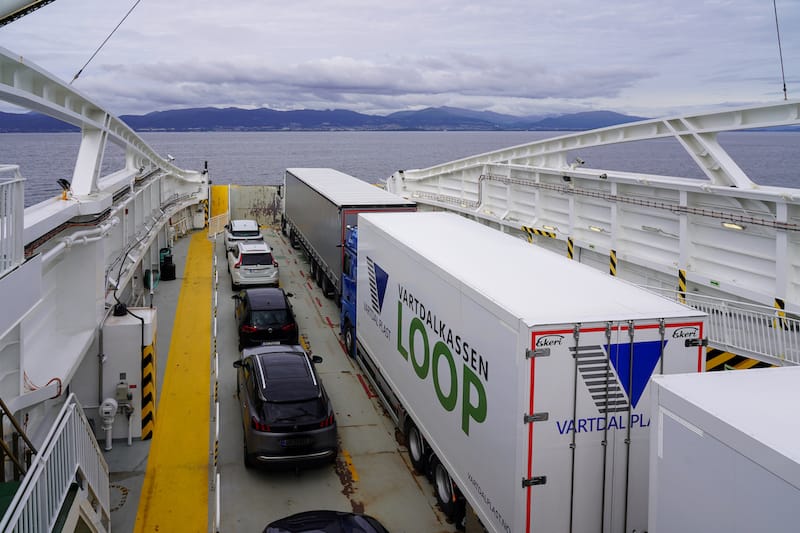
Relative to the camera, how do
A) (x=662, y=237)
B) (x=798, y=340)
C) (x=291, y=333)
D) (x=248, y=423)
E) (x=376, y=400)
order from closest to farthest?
(x=798, y=340), (x=248, y=423), (x=662, y=237), (x=376, y=400), (x=291, y=333)

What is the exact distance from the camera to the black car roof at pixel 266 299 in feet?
50.9

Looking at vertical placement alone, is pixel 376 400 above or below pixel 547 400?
below

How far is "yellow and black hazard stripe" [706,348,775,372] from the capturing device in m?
9.44

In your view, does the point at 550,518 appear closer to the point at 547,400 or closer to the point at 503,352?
the point at 547,400

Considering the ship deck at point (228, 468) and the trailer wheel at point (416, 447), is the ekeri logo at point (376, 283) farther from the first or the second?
the trailer wheel at point (416, 447)

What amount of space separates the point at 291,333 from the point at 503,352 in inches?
368

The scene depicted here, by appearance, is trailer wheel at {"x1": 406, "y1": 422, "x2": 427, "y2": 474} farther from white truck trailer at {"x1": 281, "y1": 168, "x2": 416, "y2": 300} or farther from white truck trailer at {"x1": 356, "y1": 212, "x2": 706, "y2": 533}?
white truck trailer at {"x1": 281, "y1": 168, "x2": 416, "y2": 300}

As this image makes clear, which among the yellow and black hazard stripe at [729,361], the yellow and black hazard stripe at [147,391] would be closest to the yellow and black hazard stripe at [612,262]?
the yellow and black hazard stripe at [729,361]

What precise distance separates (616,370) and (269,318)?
33.1ft

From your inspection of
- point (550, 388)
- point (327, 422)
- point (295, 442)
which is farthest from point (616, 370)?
point (295, 442)

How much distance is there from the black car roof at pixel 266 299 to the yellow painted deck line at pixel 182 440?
1.37 metres

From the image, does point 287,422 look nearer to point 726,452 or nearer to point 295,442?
point 295,442

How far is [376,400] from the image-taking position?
41.6 ft

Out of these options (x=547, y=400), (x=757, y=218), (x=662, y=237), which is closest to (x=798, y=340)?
(x=757, y=218)
